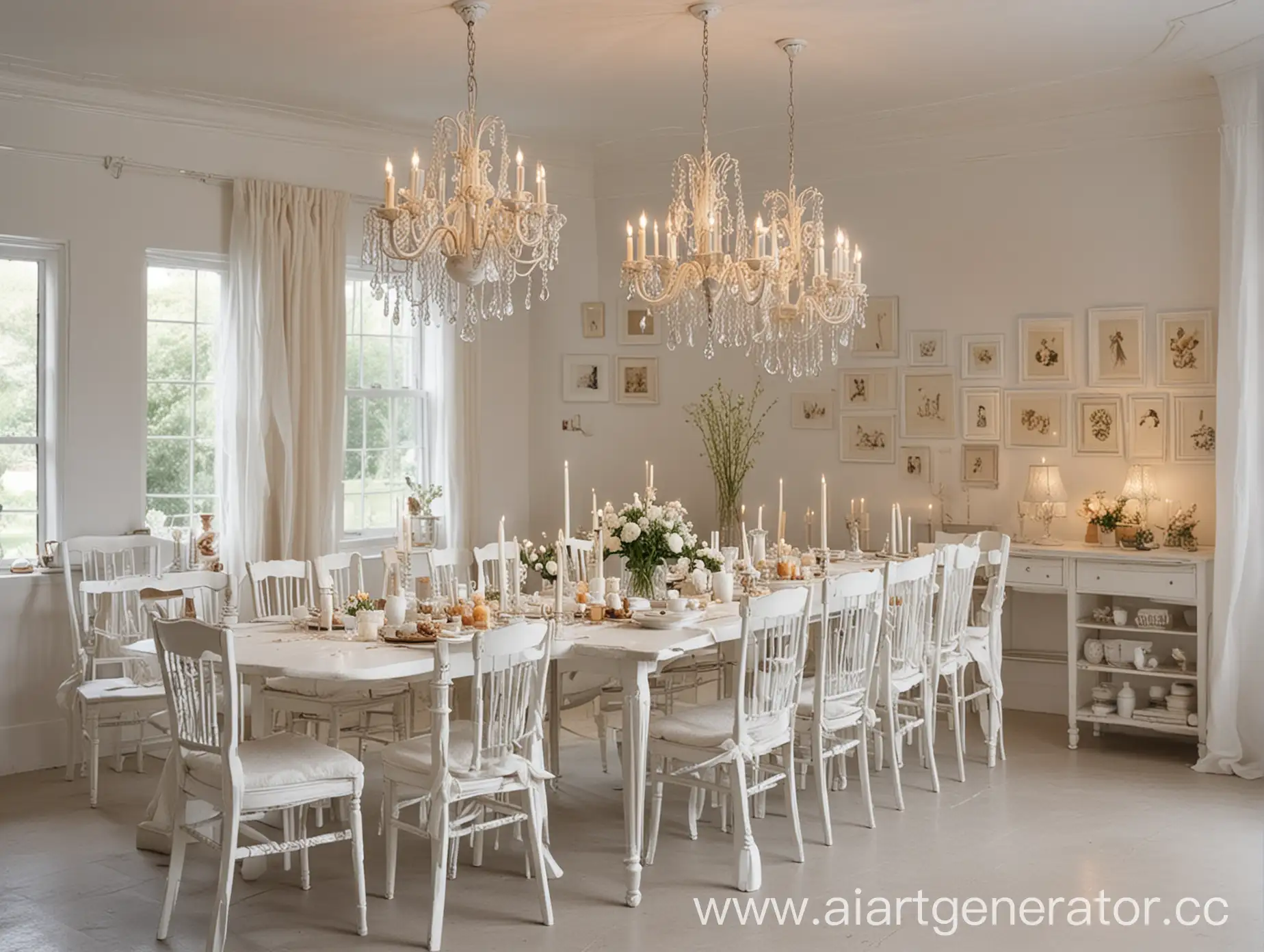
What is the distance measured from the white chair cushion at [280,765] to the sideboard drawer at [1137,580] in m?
4.11

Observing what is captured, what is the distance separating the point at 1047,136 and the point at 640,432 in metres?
3.18

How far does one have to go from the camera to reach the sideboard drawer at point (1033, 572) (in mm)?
6695

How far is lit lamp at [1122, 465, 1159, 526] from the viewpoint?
6.74 metres

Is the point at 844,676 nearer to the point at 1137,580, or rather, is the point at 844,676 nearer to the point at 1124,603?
the point at 1137,580

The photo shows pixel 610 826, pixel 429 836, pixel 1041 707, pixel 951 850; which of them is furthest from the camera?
pixel 1041 707

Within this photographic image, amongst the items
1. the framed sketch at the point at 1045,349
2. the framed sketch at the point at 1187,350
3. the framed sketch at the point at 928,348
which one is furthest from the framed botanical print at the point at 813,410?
the framed sketch at the point at 1187,350

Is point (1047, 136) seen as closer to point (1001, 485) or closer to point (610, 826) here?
point (1001, 485)

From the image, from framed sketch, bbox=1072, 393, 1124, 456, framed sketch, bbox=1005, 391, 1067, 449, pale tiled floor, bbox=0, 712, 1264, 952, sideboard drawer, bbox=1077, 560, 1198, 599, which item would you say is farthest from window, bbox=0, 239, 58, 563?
framed sketch, bbox=1072, 393, 1124, 456

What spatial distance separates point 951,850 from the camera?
191 inches

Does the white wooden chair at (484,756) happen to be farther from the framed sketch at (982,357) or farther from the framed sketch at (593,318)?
the framed sketch at (593,318)

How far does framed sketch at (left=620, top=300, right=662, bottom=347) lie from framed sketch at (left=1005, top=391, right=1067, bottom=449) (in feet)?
7.93

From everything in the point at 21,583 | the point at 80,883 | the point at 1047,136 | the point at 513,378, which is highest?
the point at 1047,136

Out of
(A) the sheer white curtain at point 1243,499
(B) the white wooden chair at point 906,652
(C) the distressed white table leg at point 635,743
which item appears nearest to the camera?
(C) the distressed white table leg at point 635,743

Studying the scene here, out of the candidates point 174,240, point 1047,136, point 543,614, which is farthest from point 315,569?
point 1047,136
